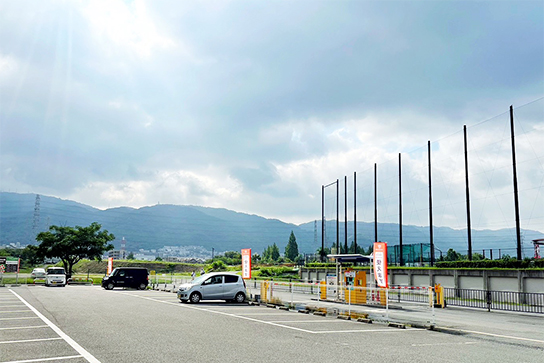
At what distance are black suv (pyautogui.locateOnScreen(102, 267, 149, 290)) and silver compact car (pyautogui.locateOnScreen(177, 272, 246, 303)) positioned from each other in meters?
16.3

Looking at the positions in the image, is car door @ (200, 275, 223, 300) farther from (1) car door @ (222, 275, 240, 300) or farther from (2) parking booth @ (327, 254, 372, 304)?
(2) parking booth @ (327, 254, 372, 304)

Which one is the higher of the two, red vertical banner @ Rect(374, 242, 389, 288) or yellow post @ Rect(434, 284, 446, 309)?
red vertical banner @ Rect(374, 242, 389, 288)

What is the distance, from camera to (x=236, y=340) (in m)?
11.4

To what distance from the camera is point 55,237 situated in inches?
2464

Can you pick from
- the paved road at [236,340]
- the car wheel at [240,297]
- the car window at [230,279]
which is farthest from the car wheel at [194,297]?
the paved road at [236,340]

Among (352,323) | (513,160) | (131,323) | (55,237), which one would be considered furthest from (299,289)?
(55,237)

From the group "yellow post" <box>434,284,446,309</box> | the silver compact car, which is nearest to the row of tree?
the silver compact car

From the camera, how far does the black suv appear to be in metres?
39.4

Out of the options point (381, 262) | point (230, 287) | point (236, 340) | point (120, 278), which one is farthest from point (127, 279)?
point (236, 340)

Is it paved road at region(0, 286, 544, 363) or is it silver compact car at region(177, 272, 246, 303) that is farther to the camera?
silver compact car at region(177, 272, 246, 303)

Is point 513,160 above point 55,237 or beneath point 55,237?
above

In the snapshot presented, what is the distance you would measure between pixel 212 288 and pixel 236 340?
13.7 m

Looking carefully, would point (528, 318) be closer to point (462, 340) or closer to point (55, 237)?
point (462, 340)

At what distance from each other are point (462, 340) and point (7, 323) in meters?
13.6
